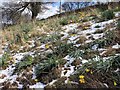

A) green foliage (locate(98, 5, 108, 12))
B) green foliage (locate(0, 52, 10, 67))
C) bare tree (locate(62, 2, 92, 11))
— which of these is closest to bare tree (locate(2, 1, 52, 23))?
bare tree (locate(62, 2, 92, 11))

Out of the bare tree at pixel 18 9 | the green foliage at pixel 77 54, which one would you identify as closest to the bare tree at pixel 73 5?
the bare tree at pixel 18 9

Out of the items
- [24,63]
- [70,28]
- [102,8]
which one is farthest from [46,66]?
[102,8]

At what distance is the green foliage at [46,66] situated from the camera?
3.80 metres

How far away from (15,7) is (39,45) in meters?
7.62

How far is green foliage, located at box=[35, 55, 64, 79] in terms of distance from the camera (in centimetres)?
380

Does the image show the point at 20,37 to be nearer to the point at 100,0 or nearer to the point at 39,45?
the point at 39,45

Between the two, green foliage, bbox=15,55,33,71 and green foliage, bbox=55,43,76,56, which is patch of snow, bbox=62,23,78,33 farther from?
green foliage, bbox=15,55,33,71

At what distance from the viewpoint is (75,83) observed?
3416 mm

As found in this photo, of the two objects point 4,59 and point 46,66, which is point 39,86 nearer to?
point 46,66

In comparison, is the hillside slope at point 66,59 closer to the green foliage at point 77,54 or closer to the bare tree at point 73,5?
the green foliage at point 77,54

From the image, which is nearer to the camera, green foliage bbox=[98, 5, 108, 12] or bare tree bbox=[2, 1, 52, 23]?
green foliage bbox=[98, 5, 108, 12]

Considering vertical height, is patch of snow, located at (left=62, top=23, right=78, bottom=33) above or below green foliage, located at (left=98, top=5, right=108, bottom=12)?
below

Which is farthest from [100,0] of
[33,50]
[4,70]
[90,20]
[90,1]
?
[4,70]

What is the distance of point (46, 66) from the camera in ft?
12.6
